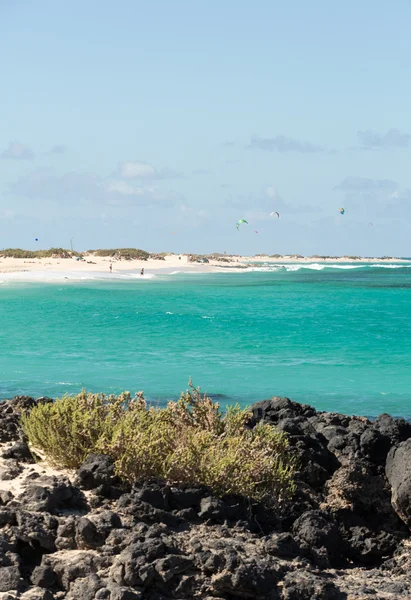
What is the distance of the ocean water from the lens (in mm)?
21031

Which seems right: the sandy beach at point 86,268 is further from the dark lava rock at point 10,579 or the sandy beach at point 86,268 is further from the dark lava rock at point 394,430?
the dark lava rock at point 10,579

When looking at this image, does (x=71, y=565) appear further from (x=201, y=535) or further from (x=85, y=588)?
(x=201, y=535)

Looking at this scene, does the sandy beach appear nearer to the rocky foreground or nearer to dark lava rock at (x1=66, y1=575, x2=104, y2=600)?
the rocky foreground

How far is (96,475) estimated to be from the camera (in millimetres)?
8562

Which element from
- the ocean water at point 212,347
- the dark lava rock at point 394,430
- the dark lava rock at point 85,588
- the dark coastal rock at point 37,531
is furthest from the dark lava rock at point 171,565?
the ocean water at point 212,347

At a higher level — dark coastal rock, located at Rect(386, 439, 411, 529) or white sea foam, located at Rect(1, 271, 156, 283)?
white sea foam, located at Rect(1, 271, 156, 283)

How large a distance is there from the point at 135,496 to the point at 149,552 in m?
1.21

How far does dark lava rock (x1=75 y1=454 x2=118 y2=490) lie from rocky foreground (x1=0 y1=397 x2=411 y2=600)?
0.01 metres

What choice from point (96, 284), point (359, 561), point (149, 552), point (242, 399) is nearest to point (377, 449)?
point (359, 561)

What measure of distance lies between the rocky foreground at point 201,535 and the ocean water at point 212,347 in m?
9.04

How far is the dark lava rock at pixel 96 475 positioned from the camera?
8555 millimetres

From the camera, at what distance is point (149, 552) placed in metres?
7.00

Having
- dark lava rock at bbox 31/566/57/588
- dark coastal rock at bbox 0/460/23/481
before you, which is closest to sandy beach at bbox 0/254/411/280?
dark coastal rock at bbox 0/460/23/481

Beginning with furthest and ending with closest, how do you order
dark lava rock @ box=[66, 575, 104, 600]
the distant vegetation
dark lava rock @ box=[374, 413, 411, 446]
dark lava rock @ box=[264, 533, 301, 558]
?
the distant vegetation
dark lava rock @ box=[374, 413, 411, 446]
dark lava rock @ box=[264, 533, 301, 558]
dark lava rock @ box=[66, 575, 104, 600]
